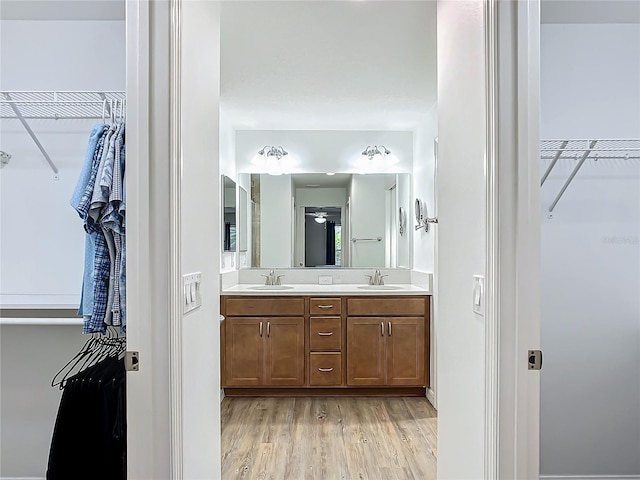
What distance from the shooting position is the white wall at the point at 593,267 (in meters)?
2.18

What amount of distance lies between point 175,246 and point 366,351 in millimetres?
2661

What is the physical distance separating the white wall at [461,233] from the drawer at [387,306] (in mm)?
1792

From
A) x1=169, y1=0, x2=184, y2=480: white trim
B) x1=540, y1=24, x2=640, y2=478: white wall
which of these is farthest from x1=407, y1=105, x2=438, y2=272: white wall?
x1=169, y1=0, x2=184, y2=480: white trim

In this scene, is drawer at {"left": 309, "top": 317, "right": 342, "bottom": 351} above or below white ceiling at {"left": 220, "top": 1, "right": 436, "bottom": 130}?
below

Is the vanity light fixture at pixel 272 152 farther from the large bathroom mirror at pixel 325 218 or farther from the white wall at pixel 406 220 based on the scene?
the white wall at pixel 406 220

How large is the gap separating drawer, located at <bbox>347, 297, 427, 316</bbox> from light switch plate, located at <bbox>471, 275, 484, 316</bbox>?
2.25 meters

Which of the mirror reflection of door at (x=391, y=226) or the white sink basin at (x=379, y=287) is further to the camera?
the mirror reflection of door at (x=391, y=226)

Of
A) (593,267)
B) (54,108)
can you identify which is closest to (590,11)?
(593,267)

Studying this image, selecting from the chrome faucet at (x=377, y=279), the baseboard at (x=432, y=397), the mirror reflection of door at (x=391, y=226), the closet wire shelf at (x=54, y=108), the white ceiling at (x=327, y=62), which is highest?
the white ceiling at (x=327, y=62)

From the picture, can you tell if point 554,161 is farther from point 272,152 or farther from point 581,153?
point 272,152

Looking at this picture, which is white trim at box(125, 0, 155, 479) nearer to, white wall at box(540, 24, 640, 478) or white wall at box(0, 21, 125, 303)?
white wall at box(0, 21, 125, 303)

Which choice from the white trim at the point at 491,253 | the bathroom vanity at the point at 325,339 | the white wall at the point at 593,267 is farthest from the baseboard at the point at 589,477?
the bathroom vanity at the point at 325,339

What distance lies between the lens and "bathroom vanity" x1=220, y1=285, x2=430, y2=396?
3.63 m

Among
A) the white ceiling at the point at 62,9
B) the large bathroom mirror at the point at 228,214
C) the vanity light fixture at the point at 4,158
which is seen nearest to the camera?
the white ceiling at the point at 62,9
